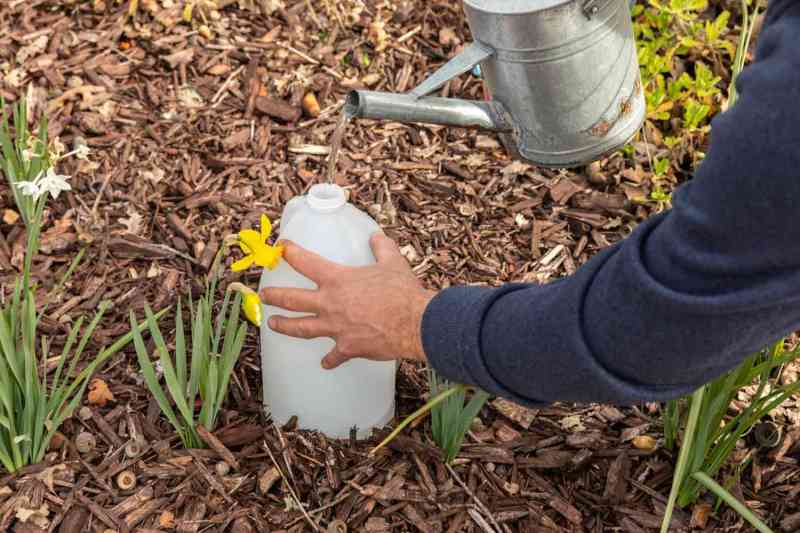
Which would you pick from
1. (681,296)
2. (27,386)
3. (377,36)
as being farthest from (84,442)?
(377,36)

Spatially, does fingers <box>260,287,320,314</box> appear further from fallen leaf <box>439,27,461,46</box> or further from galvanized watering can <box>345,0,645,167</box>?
fallen leaf <box>439,27,461,46</box>

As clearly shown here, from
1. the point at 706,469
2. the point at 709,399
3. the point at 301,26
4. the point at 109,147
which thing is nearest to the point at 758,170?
the point at 709,399

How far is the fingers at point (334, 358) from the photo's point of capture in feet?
5.18

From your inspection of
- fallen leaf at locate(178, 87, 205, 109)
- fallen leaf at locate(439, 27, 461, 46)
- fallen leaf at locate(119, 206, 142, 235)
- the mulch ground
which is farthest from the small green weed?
fallen leaf at locate(439, 27, 461, 46)

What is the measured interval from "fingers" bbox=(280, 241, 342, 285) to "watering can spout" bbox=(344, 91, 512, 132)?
0.24m

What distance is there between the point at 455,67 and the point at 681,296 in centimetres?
69

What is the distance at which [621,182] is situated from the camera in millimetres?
2576

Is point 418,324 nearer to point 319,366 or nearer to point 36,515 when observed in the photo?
point 319,366

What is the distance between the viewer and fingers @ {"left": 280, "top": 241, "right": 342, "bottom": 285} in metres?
1.59

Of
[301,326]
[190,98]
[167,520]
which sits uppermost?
[301,326]

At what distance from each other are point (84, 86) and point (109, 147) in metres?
0.26

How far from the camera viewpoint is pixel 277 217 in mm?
2416

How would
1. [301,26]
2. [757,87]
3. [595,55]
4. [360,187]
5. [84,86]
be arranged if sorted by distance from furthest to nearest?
[301,26]
[84,86]
[360,187]
[595,55]
[757,87]

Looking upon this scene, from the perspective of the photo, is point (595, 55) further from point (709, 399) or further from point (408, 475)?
point (408, 475)
